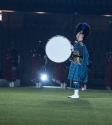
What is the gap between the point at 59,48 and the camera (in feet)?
34.6

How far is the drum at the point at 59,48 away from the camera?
1049 centimetres

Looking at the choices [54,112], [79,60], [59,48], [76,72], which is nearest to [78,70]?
[76,72]

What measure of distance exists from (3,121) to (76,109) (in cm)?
195

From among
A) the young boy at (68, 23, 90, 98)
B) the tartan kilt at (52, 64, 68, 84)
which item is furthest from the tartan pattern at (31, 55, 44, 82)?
the young boy at (68, 23, 90, 98)

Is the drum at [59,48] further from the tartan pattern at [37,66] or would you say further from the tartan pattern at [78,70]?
the tartan pattern at [37,66]

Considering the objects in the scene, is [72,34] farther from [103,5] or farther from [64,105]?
[64,105]

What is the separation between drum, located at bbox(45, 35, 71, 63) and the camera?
10.5 m

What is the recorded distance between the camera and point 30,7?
73.3 ft

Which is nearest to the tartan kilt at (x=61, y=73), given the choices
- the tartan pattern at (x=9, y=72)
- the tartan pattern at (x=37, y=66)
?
the tartan pattern at (x=37, y=66)

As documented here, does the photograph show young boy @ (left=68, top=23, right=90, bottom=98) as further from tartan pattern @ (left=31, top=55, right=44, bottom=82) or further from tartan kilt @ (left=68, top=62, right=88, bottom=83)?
tartan pattern @ (left=31, top=55, right=44, bottom=82)

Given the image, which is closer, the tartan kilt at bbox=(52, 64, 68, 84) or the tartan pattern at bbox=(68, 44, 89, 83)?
the tartan pattern at bbox=(68, 44, 89, 83)

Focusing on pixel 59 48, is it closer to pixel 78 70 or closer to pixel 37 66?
pixel 78 70

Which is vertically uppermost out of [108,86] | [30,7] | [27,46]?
[30,7]

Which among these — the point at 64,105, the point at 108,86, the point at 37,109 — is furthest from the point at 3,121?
the point at 108,86
